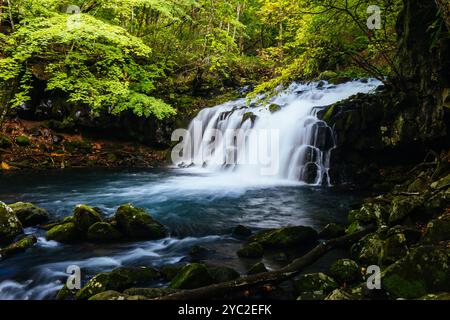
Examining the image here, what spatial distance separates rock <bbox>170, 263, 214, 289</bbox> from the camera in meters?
4.78

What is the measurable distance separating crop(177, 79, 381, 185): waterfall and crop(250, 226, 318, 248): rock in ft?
20.3

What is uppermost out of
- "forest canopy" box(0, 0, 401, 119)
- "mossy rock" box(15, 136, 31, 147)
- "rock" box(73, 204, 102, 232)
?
"forest canopy" box(0, 0, 401, 119)

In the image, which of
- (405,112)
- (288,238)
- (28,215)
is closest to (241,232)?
(288,238)

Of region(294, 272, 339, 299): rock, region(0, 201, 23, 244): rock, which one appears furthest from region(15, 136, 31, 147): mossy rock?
region(294, 272, 339, 299): rock

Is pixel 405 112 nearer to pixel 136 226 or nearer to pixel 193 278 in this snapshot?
pixel 136 226

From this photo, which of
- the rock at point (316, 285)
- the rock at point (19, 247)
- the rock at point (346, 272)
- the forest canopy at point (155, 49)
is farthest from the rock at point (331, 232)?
the rock at point (19, 247)

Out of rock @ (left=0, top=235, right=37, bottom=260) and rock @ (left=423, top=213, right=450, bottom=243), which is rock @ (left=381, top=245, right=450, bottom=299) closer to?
rock @ (left=423, top=213, right=450, bottom=243)

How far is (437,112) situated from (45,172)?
14012 millimetres

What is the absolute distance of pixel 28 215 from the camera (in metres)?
8.00

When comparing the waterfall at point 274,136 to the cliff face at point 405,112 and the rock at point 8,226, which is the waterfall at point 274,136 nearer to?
the cliff face at point 405,112

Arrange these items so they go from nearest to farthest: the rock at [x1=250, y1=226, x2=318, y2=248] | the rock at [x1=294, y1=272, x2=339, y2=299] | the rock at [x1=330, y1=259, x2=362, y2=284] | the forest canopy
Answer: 1. the rock at [x1=294, y1=272, x2=339, y2=299]
2. the rock at [x1=330, y1=259, x2=362, y2=284]
3. the rock at [x1=250, y1=226, x2=318, y2=248]
4. the forest canopy

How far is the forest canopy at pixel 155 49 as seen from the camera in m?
10.2

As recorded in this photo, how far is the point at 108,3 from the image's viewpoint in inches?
551

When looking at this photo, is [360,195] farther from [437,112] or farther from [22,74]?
[22,74]
